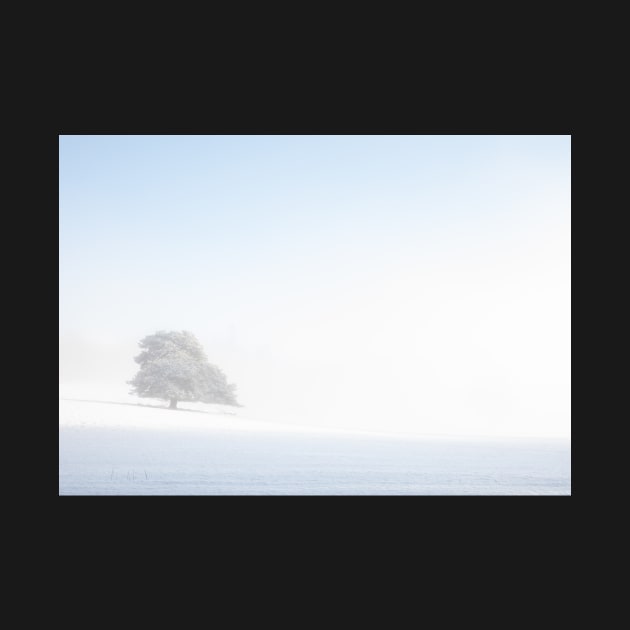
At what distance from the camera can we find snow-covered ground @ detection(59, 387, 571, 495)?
9.06m

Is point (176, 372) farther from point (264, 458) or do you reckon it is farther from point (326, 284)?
point (264, 458)

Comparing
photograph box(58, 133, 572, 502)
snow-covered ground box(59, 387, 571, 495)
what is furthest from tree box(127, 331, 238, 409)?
snow-covered ground box(59, 387, 571, 495)

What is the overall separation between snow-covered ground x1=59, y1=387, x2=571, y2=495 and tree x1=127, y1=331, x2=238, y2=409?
621mm

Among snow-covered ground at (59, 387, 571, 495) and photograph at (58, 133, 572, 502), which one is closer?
snow-covered ground at (59, 387, 571, 495)

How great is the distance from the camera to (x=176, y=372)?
17750 millimetres

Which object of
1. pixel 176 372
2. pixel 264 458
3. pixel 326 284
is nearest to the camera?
pixel 264 458

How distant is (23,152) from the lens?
→ 22.1 ft

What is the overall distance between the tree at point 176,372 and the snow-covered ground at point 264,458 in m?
0.62

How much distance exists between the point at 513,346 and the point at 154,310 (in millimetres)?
9470

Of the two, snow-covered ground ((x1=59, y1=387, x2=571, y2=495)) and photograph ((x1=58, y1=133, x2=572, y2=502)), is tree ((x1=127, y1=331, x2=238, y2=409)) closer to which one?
photograph ((x1=58, y1=133, x2=572, y2=502))

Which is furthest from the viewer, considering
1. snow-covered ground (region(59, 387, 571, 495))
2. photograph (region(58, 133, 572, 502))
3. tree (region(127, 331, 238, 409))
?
tree (region(127, 331, 238, 409))

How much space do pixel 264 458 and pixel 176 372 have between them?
6844 mm

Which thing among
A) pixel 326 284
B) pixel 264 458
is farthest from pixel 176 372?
pixel 264 458

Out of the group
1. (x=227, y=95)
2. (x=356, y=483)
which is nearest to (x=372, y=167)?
(x=356, y=483)
